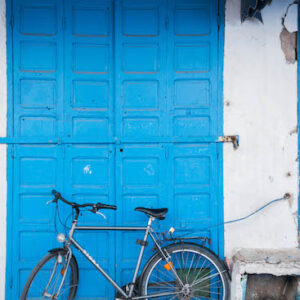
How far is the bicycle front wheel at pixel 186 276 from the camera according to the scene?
3.37 metres

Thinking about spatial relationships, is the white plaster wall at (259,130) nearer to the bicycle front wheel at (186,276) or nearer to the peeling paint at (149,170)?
the bicycle front wheel at (186,276)

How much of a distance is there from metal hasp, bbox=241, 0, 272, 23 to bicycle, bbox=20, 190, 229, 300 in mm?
2134

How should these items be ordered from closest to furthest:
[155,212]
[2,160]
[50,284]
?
1. [155,212]
2. [50,284]
3. [2,160]

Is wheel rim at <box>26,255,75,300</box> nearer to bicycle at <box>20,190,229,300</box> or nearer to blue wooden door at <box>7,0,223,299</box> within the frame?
bicycle at <box>20,190,229,300</box>

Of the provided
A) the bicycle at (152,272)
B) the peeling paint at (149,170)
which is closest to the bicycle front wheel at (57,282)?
the bicycle at (152,272)

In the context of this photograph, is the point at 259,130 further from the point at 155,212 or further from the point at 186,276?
the point at 186,276

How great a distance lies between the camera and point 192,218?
365 cm

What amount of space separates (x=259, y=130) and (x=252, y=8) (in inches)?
48.1

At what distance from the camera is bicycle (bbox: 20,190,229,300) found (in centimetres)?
321

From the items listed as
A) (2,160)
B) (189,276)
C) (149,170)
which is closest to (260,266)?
(189,276)

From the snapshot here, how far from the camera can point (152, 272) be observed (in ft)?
11.9

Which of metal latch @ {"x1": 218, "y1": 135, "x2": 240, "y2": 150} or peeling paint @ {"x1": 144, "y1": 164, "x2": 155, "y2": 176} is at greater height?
metal latch @ {"x1": 218, "y1": 135, "x2": 240, "y2": 150}

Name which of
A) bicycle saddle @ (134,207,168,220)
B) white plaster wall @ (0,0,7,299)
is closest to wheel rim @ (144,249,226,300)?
bicycle saddle @ (134,207,168,220)

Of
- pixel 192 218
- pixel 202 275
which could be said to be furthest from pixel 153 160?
pixel 202 275
